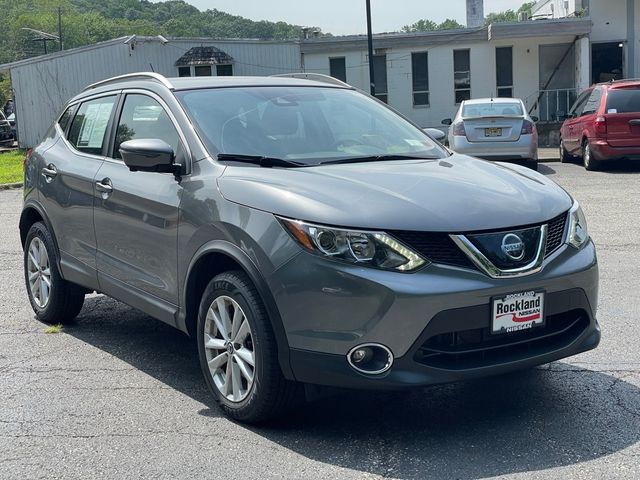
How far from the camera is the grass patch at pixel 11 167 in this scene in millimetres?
20495

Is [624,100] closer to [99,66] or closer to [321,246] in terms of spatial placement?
[321,246]

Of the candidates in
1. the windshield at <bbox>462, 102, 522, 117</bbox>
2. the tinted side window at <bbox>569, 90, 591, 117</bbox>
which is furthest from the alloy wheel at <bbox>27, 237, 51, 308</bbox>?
the tinted side window at <bbox>569, 90, 591, 117</bbox>

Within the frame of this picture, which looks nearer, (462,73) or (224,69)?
(462,73)

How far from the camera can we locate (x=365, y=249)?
3.77 m

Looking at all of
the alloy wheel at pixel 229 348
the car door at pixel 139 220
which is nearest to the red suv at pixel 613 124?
the car door at pixel 139 220

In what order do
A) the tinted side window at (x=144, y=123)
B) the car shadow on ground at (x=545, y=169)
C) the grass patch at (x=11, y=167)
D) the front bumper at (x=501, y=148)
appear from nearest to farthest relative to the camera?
the tinted side window at (x=144, y=123) < the front bumper at (x=501, y=148) < the car shadow on ground at (x=545, y=169) < the grass patch at (x=11, y=167)

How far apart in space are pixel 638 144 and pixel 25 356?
12.5 m

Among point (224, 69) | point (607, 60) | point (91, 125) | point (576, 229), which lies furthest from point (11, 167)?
point (576, 229)

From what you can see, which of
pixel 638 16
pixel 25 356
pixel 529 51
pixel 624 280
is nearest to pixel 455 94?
pixel 529 51

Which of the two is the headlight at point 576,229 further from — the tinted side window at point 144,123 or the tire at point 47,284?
the tire at point 47,284

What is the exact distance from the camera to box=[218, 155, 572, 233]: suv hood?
12.6ft

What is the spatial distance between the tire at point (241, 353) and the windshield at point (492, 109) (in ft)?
42.6

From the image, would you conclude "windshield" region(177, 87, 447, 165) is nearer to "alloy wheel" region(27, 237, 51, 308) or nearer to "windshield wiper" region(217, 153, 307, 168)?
"windshield wiper" region(217, 153, 307, 168)

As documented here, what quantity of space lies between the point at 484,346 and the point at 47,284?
3763 mm
